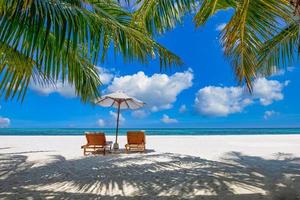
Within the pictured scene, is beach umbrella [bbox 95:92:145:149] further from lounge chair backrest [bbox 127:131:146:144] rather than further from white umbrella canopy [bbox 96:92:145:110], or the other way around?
lounge chair backrest [bbox 127:131:146:144]

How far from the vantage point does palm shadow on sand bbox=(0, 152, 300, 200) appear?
15.6 feet

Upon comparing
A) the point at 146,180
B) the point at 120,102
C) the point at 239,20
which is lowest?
the point at 146,180

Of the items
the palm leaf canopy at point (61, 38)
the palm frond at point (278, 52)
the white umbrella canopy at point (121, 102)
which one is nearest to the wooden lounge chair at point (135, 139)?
the white umbrella canopy at point (121, 102)

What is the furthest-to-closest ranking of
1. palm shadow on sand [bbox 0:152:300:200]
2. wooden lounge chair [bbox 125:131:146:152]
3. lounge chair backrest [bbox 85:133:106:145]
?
wooden lounge chair [bbox 125:131:146:152] < lounge chair backrest [bbox 85:133:106:145] < palm shadow on sand [bbox 0:152:300:200]

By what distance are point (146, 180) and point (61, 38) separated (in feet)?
11.5

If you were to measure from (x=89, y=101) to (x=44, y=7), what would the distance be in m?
3.41

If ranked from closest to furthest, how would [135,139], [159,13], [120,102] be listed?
[159,13], [135,139], [120,102]

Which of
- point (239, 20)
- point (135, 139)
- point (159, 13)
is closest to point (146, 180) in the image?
point (159, 13)

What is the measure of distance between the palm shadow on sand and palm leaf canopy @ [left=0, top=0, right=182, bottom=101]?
1603 millimetres

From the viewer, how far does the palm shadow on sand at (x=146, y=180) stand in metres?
4.74

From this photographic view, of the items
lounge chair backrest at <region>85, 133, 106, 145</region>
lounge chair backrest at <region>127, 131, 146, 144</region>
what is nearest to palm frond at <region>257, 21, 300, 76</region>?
lounge chair backrest at <region>127, 131, 146, 144</region>

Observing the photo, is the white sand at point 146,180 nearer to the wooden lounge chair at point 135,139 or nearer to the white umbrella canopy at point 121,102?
the wooden lounge chair at point 135,139

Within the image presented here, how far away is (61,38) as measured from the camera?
9.50 ft

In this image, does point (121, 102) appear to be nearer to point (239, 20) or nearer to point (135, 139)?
point (135, 139)
